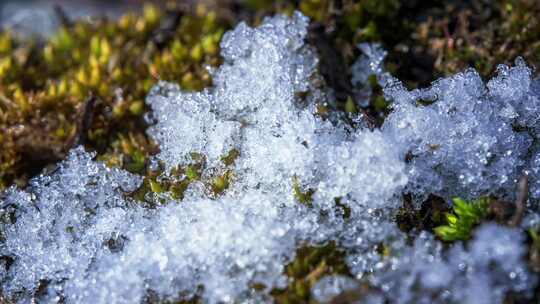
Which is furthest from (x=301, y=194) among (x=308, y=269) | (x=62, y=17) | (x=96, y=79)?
(x=62, y=17)

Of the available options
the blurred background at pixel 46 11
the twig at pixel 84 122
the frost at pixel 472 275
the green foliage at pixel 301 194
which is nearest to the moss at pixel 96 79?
the twig at pixel 84 122

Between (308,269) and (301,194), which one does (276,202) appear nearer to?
(301,194)

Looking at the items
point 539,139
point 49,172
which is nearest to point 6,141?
point 49,172

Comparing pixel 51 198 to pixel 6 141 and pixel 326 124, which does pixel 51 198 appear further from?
pixel 326 124

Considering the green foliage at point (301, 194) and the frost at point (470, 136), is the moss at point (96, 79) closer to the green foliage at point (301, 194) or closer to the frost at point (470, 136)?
the green foliage at point (301, 194)

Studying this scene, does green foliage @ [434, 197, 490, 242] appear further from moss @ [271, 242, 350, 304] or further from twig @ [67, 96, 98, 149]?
twig @ [67, 96, 98, 149]

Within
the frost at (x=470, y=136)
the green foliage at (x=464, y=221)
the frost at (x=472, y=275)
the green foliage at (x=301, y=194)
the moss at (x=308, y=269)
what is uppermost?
the frost at (x=470, y=136)
